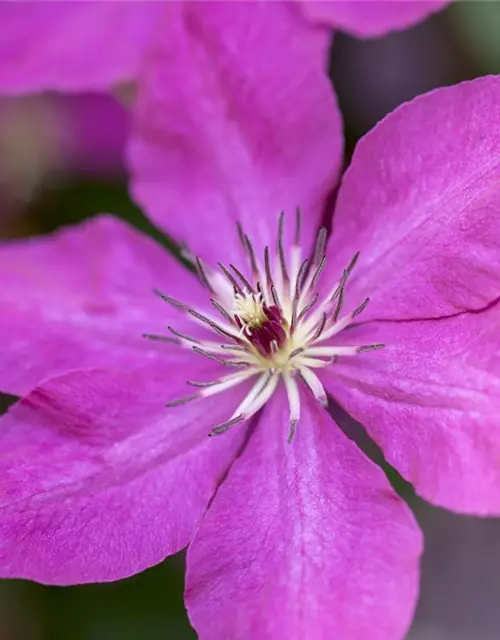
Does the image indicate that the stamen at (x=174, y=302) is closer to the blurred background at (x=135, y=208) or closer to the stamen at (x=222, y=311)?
the stamen at (x=222, y=311)

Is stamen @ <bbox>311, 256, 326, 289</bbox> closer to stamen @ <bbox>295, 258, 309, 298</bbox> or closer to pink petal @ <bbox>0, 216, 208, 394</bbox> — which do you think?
stamen @ <bbox>295, 258, 309, 298</bbox>

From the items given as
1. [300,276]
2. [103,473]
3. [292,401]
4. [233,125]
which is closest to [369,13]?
[233,125]

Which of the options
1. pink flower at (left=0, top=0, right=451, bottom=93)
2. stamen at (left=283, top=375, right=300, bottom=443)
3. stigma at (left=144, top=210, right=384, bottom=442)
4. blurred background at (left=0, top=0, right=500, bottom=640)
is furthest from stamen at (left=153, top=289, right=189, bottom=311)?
blurred background at (left=0, top=0, right=500, bottom=640)

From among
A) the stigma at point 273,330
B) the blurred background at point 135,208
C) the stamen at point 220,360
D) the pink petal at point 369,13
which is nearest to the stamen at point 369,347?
the stigma at point 273,330

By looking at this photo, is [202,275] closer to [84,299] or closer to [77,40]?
[84,299]

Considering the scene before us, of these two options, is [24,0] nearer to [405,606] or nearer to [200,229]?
[200,229]
